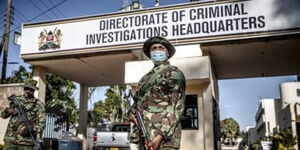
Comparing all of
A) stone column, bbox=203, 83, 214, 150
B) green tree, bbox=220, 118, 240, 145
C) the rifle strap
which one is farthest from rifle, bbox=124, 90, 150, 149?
green tree, bbox=220, 118, 240, 145

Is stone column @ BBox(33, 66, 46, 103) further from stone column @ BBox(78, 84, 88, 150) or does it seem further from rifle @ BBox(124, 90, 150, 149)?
rifle @ BBox(124, 90, 150, 149)

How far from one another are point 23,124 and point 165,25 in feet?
14.3

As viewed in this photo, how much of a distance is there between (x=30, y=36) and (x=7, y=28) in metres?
6.29

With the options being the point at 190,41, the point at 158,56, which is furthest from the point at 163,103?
the point at 190,41

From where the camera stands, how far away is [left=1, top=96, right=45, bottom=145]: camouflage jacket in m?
5.06

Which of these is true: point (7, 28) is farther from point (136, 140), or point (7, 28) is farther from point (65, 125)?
point (136, 140)

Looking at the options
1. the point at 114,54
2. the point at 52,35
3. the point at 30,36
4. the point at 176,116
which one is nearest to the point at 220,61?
the point at 114,54

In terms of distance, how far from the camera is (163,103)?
111 inches

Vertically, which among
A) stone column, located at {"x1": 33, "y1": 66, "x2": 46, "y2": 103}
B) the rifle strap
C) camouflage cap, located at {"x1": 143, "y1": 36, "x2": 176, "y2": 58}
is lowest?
the rifle strap

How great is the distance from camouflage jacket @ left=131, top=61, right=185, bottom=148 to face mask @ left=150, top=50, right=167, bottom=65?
0.23ft

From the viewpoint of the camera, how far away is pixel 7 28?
14695 millimetres

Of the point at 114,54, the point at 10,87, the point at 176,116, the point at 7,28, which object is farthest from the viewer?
the point at 7,28

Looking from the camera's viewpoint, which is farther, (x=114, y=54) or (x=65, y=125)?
(x=65, y=125)

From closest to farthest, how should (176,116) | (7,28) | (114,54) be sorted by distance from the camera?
(176,116) < (114,54) < (7,28)
